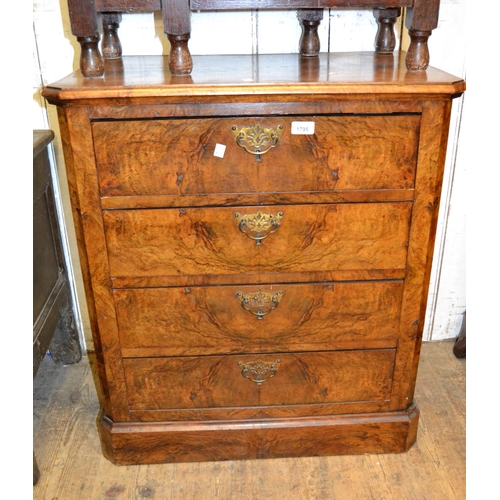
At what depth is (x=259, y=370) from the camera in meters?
1.56

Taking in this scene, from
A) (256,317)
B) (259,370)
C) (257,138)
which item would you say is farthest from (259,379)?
(257,138)

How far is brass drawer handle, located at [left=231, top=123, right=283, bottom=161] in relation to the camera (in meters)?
1.28

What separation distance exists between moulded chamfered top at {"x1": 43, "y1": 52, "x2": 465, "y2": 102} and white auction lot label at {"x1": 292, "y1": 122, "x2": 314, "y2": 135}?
2.9 inches

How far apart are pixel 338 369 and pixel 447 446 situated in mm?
464

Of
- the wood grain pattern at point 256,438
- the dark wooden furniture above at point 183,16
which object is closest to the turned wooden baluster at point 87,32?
the dark wooden furniture above at point 183,16

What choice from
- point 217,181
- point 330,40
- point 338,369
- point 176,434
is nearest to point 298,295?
point 338,369

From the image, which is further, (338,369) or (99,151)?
(338,369)

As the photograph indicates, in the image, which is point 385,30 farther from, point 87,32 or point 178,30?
point 87,32

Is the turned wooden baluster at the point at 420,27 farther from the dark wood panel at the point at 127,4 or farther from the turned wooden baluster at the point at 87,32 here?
the turned wooden baluster at the point at 87,32

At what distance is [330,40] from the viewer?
5.81ft

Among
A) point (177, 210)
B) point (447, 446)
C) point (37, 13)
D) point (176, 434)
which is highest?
point (37, 13)

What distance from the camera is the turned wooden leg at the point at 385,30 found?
1.63m

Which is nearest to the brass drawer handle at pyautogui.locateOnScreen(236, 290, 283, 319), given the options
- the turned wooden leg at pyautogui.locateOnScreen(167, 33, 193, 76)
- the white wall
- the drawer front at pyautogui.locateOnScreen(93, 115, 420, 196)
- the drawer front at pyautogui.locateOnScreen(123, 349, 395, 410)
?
the drawer front at pyautogui.locateOnScreen(123, 349, 395, 410)
